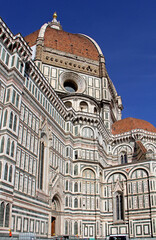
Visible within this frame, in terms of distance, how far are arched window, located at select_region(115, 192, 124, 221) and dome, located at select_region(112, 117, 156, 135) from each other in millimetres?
14311

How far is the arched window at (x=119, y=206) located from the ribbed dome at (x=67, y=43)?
1136 inches

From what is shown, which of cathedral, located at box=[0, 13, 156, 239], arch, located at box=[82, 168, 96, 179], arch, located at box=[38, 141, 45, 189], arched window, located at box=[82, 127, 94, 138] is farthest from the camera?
arched window, located at box=[82, 127, 94, 138]

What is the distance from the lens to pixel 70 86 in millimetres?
52219

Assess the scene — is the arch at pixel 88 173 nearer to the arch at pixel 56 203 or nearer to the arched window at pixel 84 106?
the arch at pixel 56 203

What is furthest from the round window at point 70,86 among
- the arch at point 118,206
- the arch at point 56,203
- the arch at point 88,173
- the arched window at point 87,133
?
the arch at point 56,203

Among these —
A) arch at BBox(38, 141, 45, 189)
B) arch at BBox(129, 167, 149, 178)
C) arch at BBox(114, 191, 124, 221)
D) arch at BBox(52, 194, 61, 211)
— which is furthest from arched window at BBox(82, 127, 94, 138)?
arch at BBox(52, 194, 61, 211)

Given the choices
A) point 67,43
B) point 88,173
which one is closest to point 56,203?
point 88,173

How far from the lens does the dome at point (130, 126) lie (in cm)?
5059

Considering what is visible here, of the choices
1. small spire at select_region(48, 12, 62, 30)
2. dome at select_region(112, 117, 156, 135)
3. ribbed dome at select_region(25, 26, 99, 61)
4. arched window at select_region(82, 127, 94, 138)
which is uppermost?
small spire at select_region(48, 12, 62, 30)

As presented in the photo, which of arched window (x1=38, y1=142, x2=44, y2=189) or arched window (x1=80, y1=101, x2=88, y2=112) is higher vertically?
arched window (x1=80, y1=101, x2=88, y2=112)

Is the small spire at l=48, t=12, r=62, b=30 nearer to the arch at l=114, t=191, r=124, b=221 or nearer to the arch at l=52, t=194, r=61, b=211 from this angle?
the arch at l=114, t=191, r=124, b=221

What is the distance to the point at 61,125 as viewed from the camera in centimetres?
3797

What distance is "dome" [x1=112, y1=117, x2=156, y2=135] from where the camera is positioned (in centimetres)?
5059

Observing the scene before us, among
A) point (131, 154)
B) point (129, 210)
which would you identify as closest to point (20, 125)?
point (129, 210)
